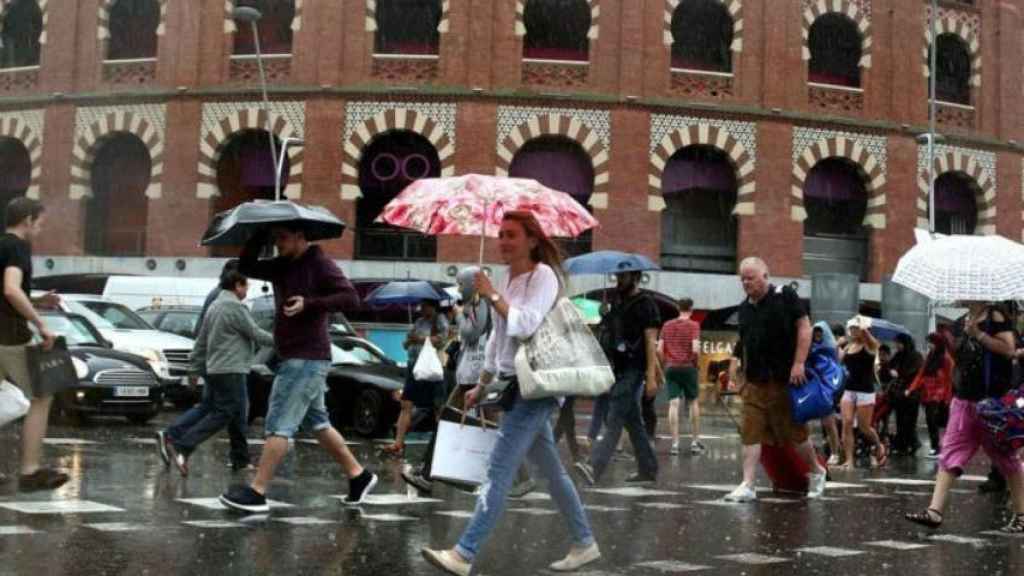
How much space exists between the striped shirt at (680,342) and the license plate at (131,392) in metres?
6.91

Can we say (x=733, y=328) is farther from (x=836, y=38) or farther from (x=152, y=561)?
(x=152, y=561)

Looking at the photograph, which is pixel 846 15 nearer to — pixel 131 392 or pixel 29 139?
pixel 29 139

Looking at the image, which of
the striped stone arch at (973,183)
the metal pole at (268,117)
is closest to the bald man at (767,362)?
the metal pole at (268,117)

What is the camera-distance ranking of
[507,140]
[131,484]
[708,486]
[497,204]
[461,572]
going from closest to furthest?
1. [461,572]
2. [497,204]
3. [131,484]
4. [708,486]
5. [507,140]

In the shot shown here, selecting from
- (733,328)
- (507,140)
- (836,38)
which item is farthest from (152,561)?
(836,38)

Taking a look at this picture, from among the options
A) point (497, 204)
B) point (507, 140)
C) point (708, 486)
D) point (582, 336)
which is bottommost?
point (708, 486)

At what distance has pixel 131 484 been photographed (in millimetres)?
10898

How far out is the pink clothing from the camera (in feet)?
31.0

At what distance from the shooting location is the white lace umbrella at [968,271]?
9484 millimetres

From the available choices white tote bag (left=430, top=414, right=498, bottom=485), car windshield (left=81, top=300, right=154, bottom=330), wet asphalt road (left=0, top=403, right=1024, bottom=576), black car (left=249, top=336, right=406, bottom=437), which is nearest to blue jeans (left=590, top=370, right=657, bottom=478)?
wet asphalt road (left=0, top=403, right=1024, bottom=576)

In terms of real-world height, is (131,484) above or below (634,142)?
below

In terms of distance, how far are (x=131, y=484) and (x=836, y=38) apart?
94.1 feet

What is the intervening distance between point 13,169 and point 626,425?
29088 millimetres

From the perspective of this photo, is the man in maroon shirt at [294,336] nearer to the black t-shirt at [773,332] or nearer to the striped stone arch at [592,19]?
the black t-shirt at [773,332]
